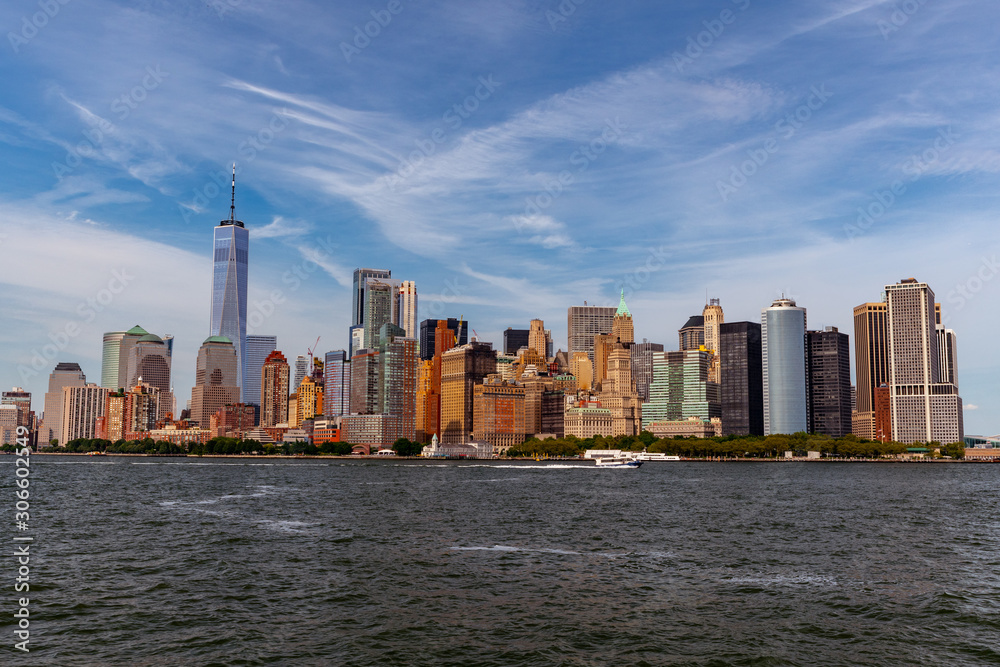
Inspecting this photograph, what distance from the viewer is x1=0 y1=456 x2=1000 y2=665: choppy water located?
36.5 meters

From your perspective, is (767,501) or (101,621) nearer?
(101,621)

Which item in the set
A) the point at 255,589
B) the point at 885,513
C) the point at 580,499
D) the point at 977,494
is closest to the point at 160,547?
the point at 255,589

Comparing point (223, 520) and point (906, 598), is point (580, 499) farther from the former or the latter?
point (906, 598)

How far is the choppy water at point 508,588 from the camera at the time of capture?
1438 inches

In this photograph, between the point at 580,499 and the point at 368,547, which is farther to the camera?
the point at 580,499

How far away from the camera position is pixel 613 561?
190 feet

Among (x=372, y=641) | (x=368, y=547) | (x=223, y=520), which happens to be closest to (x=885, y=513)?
(x=368, y=547)

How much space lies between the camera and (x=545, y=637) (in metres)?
38.1

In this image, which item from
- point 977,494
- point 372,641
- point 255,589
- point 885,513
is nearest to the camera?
point 372,641

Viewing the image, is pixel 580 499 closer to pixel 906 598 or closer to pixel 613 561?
pixel 613 561

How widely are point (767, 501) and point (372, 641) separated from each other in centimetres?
8890

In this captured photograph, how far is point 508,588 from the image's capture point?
48.3m

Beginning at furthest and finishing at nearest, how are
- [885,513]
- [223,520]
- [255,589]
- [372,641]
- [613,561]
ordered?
[885,513] → [223,520] → [613,561] → [255,589] → [372,641]

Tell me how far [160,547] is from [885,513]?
78.3 m
